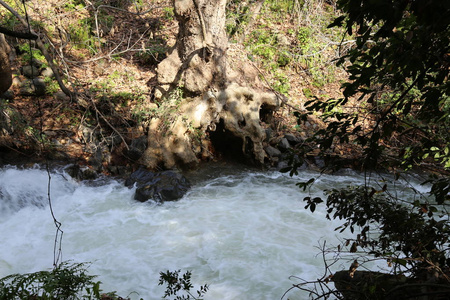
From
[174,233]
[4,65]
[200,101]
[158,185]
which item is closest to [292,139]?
[200,101]

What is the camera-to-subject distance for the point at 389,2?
1.36m

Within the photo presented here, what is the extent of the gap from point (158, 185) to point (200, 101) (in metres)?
2.38

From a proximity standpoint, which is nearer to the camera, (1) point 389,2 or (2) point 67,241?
(1) point 389,2

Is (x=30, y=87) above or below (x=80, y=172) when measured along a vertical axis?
above

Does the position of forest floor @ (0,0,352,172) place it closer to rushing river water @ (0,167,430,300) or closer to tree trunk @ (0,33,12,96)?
tree trunk @ (0,33,12,96)

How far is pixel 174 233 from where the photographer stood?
5.68m

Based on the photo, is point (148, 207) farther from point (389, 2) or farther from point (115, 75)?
point (389, 2)

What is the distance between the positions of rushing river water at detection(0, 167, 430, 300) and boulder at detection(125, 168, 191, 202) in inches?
6.6

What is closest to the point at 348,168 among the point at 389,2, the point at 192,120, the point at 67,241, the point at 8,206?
the point at 192,120

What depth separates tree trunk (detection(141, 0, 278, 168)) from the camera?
26.2 feet

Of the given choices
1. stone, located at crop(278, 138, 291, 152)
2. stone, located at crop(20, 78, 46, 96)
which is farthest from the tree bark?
stone, located at crop(20, 78, 46, 96)

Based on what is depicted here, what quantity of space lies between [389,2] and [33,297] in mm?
3089

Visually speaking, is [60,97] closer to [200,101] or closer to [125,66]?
[125,66]

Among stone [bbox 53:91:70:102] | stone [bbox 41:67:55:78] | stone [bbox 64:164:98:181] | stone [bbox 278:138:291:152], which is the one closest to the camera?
stone [bbox 64:164:98:181]
